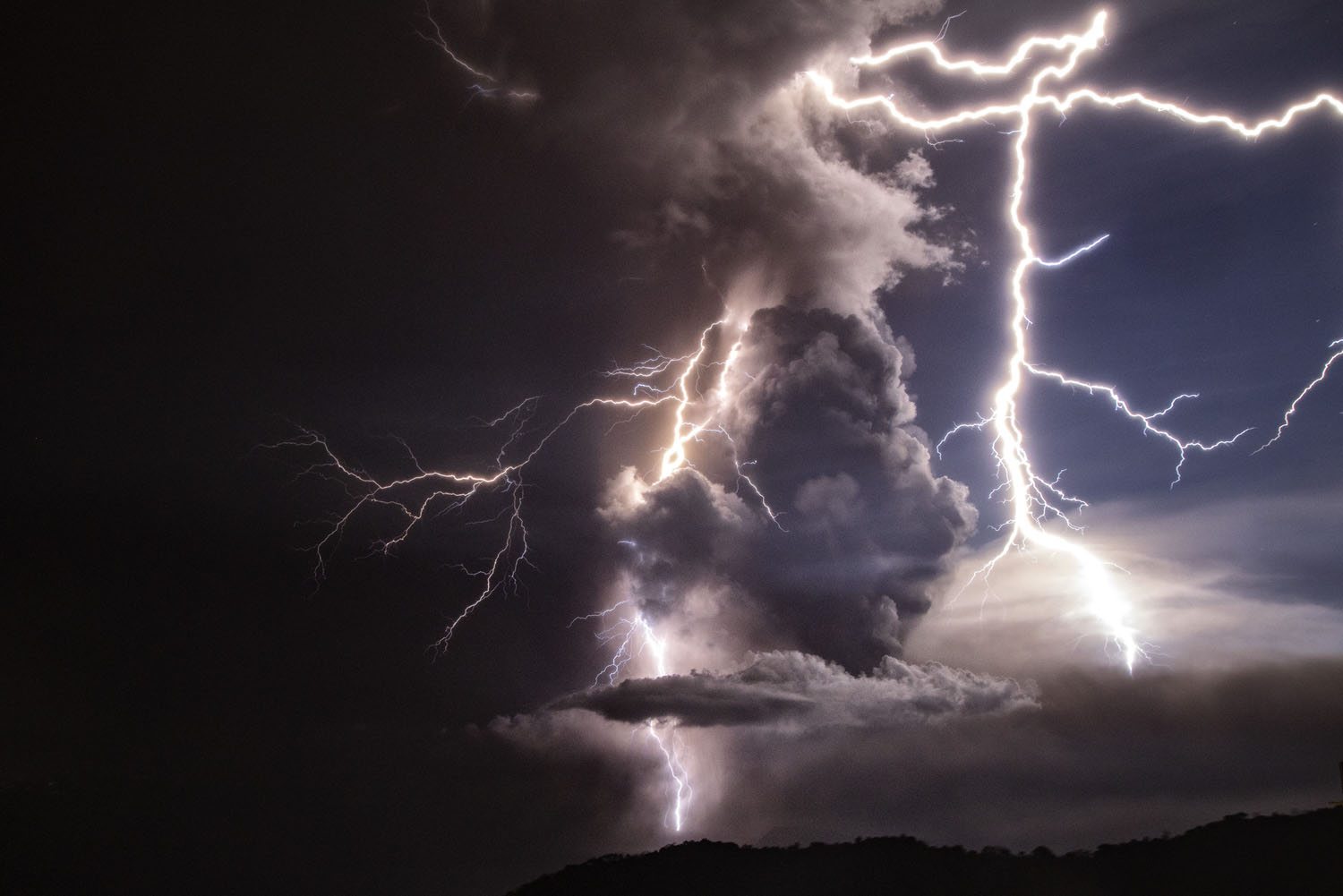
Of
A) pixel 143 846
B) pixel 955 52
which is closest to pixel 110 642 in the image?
pixel 143 846

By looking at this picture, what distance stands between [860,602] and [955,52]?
5.58 metres

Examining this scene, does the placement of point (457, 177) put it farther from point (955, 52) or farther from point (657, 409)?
point (955, 52)

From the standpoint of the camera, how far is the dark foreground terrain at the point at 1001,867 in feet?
22.0

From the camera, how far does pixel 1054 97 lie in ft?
22.1

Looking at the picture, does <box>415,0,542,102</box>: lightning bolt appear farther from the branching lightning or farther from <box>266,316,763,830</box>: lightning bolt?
<box>266,316,763,830</box>: lightning bolt

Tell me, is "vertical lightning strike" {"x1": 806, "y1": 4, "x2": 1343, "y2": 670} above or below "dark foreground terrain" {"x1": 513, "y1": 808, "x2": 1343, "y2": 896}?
above

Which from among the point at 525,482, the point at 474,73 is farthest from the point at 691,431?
the point at 474,73

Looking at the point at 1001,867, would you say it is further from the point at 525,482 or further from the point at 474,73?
the point at 474,73

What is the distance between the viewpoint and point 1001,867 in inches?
290

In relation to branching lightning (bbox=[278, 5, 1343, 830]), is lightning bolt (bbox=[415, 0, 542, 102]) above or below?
above

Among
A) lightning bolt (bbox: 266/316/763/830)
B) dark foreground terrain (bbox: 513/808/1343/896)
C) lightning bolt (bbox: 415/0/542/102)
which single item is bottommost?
dark foreground terrain (bbox: 513/808/1343/896)

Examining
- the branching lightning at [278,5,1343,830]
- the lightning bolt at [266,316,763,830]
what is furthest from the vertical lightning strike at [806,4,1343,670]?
the lightning bolt at [266,316,763,830]

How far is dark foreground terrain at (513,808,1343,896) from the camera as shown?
6715mm

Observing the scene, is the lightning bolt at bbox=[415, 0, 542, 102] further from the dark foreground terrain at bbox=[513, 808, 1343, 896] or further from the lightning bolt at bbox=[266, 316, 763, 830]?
the dark foreground terrain at bbox=[513, 808, 1343, 896]
